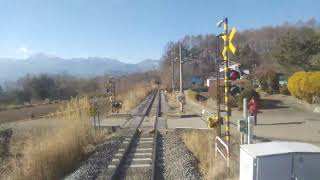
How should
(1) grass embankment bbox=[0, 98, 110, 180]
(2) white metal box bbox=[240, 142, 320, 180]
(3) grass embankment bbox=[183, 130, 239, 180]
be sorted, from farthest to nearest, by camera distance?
(1) grass embankment bbox=[0, 98, 110, 180] → (3) grass embankment bbox=[183, 130, 239, 180] → (2) white metal box bbox=[240, 142, 320, 180]

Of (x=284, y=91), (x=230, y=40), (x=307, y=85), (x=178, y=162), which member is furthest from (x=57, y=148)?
(x=284, y=91)

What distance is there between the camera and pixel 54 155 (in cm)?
1012

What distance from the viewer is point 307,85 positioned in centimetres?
2300

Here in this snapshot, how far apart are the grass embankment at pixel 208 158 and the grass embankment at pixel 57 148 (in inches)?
151

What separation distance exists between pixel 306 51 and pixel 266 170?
2829 cm

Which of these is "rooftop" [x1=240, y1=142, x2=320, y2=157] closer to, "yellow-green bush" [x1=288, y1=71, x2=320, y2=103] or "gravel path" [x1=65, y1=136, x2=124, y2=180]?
"gravel path" [x1=65, y1=136, x2=124, y2=180]

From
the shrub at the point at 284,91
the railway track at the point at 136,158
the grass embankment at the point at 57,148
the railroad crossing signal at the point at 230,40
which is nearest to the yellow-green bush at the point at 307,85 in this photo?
the shrub at the point at 284,91

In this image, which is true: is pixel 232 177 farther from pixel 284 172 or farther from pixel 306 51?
pixel 306 51

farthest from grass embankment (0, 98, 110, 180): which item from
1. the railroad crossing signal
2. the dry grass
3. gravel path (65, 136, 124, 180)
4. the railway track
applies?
the dry grass

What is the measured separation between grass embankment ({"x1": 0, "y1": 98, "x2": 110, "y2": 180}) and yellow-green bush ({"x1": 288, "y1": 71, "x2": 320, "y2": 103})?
1486 cm

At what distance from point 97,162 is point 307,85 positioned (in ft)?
57.5

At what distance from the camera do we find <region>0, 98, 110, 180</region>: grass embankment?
362 inches

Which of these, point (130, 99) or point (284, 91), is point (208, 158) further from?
point (130, 99)

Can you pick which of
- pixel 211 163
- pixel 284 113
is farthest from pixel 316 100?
pixel 211 163
